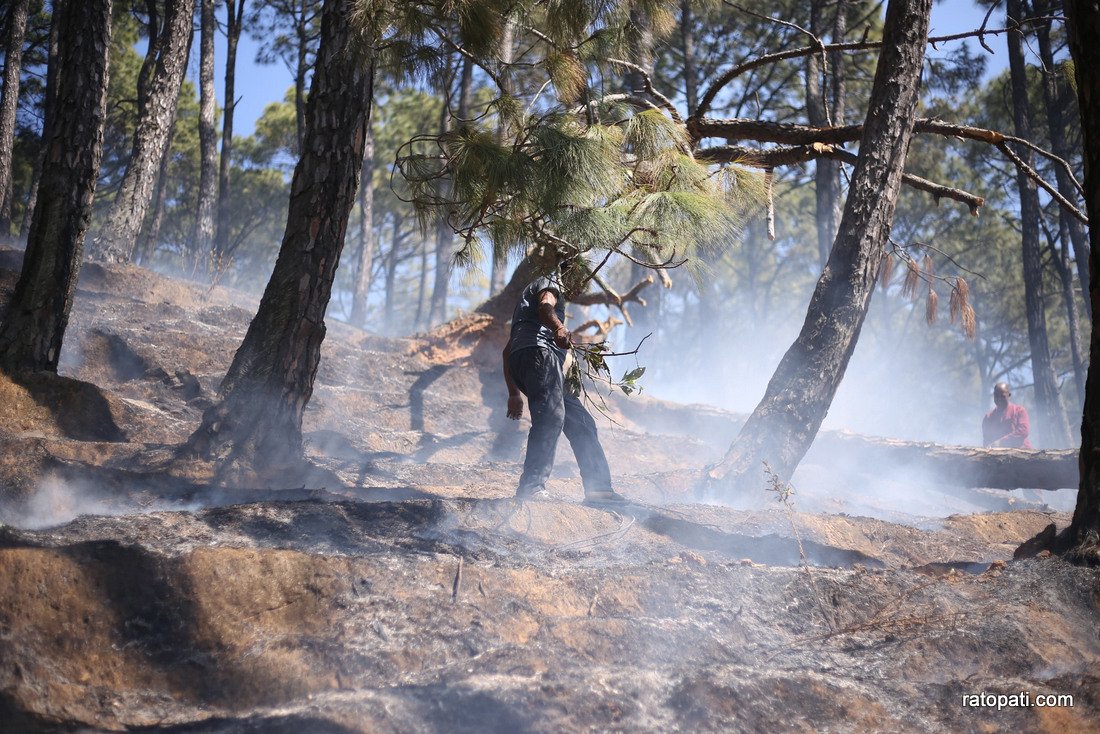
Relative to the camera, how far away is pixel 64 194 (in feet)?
16.2

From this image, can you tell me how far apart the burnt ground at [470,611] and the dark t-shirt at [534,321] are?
884mm

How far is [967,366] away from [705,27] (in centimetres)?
1637

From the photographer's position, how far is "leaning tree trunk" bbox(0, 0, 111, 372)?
15.8 feet

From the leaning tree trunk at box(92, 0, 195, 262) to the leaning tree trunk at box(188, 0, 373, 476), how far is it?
5.31 metres

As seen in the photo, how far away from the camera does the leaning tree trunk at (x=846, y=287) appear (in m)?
5.08

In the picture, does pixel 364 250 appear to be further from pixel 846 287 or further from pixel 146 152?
pixel 846 287

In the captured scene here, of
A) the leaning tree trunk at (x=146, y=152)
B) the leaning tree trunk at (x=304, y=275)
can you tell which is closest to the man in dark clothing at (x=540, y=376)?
the leaning tree trunk at (x=304, y=275)

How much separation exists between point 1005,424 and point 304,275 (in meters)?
9.03

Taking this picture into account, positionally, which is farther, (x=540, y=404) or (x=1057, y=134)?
(x=1057, y=134)

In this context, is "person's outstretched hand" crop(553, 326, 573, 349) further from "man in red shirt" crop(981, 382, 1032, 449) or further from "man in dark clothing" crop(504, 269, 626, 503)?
"man in red shirt" crop(981, 382, 1032, 449)

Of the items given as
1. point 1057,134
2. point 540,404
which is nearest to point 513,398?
point 540,404

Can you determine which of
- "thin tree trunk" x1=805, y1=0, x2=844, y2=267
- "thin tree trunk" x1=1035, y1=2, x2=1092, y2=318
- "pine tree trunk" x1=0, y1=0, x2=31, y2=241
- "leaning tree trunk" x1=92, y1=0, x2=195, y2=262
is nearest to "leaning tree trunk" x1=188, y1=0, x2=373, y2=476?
"leaning tree trunk" x1=92, y1=0, x2=195, y2=262

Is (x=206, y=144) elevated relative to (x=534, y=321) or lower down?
elevated

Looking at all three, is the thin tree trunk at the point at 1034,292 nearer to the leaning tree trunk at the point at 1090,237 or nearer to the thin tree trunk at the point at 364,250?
the leaning tree trunk at the point at 1090,237
